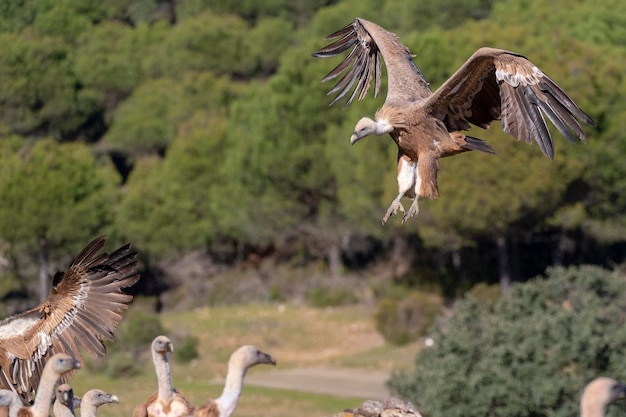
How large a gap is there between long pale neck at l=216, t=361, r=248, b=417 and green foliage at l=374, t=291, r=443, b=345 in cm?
2520

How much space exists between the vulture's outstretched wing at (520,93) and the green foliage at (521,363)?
8.46m

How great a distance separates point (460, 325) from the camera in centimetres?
2208

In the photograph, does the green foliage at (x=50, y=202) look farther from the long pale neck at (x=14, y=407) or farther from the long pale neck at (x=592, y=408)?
the long pale neck at (x=592, y=408)

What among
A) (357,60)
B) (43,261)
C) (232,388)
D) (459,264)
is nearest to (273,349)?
(459,264)

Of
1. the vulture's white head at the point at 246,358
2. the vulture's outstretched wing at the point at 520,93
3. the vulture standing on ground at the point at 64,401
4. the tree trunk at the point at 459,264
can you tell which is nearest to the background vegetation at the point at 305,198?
the tree trunk at the point at 459,264

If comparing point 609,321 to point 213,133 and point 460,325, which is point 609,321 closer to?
point 460,325

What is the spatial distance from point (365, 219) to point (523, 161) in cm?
552

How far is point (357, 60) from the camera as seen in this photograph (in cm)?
1238

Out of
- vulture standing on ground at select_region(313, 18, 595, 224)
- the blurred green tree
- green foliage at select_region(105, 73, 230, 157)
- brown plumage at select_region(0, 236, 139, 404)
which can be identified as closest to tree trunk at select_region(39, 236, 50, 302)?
the blurred green tree

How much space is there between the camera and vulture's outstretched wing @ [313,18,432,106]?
11508 millimetres

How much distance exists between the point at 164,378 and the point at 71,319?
1.00 m

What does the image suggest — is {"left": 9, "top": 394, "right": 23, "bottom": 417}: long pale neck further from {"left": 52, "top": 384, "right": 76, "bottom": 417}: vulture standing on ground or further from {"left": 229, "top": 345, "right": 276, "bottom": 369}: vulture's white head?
{"left": 229, "top": 345, "right": 276, "bottom": 369}: vulture's white head

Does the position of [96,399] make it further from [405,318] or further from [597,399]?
[405,318]

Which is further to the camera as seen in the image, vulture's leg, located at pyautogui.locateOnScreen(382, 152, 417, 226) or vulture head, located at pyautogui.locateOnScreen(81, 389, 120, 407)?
vulture's leg, located at pyautogui.locateOnScreen(382, 152, 417, 226)
